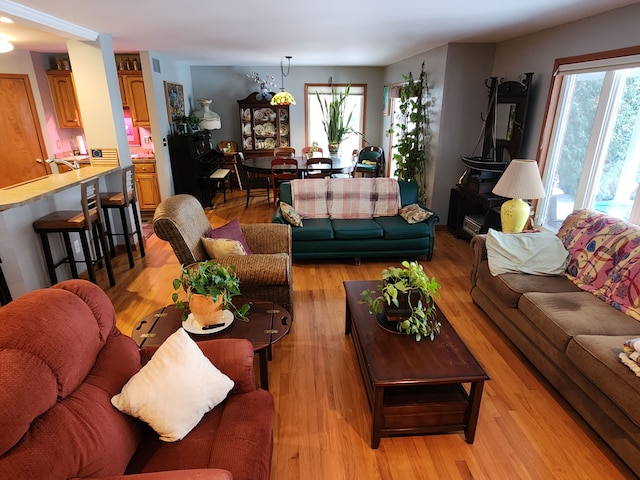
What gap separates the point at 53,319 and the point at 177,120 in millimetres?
5676

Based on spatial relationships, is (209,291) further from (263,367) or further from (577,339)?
(577,339)

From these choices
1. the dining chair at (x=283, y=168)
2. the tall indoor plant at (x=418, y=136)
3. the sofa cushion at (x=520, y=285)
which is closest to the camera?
the sofa cushion at (x=520, y=285)

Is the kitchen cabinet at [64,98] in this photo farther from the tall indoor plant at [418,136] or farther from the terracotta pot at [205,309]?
the terracotta pot at [205,309]

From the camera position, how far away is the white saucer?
1973 mm

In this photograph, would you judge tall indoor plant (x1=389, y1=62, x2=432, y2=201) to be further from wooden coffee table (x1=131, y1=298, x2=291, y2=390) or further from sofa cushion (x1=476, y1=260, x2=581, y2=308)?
wooden coffee table (x1=131, y1=298, x2=291, y2=390)

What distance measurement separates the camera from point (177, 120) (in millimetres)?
6191

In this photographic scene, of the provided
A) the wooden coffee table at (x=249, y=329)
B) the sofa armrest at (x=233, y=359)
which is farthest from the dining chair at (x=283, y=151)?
the sofa armrest at (x=233, y=359)

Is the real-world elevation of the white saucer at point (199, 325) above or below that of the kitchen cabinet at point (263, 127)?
below

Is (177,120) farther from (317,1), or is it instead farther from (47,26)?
(317,1)

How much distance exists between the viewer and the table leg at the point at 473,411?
5.86 ft

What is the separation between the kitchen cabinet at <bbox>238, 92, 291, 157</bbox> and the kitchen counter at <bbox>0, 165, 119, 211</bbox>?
152 inches

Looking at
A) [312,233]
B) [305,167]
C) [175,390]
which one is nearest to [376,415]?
[175,390]

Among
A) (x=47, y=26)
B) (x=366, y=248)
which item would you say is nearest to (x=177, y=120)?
(x=47, y=26)

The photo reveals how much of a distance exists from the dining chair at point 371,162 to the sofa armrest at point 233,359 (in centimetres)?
554
